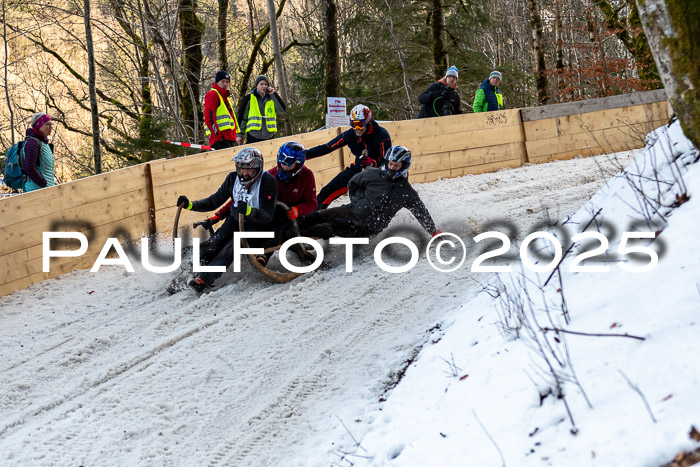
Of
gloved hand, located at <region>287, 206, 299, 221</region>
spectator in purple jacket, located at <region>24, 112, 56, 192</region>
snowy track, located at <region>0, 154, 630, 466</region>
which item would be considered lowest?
snowy track, located at <region>0, 154, 630, 466</region>

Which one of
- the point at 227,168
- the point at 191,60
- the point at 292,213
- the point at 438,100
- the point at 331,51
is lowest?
the point at 292,213

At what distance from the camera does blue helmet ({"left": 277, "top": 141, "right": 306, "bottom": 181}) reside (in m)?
7.42

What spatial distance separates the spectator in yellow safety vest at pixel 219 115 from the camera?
394 inches

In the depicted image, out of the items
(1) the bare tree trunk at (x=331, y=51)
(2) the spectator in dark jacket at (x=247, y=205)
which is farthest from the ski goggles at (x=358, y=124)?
(1) the bare tree trunk at (x=331, y=51)

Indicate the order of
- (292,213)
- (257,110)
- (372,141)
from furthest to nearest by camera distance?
(257,110), (372,141), (292,213)

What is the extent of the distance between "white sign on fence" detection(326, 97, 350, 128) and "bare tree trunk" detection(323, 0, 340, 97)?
207cm

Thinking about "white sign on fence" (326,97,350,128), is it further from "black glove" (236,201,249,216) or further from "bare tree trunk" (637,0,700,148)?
"bare tree trunk" (637,0,700,148)

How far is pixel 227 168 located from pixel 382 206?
275 centimetres

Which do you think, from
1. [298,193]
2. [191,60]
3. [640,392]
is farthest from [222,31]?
[640,392]

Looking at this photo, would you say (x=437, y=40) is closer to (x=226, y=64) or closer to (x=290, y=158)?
(x=226, y=64)

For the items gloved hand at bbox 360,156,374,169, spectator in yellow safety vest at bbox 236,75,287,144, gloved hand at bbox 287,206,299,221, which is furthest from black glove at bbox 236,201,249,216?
spectator in yellow safety vest at bbox 236,75,287,144

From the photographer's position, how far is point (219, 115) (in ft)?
33.1

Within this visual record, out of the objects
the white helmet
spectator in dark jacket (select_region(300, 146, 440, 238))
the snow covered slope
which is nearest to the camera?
the snow covered slope

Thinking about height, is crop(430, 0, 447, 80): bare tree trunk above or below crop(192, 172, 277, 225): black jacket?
above
